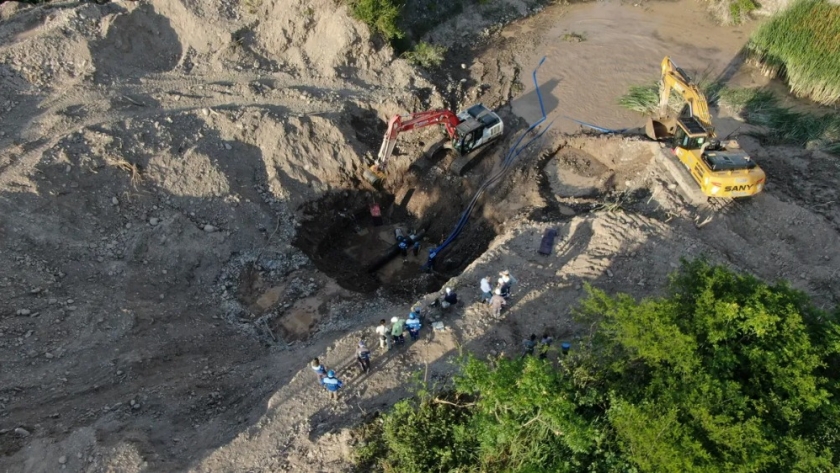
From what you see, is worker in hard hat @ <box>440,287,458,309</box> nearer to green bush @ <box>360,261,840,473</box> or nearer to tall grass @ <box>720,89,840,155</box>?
green bush @ <box>360,261,840,473</box>

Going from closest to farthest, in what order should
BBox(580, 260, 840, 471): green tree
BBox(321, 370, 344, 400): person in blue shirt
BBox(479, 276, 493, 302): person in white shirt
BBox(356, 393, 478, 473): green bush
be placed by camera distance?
BBox(580, 260, 840, 471): green tree < BBox(356, 393, 478, 473): green bush < BBox(321, 370, 344, 400): person in blue shirt < BBox(479, 276, 493, 302): person in white shirt

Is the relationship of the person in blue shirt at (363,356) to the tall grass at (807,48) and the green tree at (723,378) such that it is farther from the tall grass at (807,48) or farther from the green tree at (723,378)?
the tall grass at (807,48)

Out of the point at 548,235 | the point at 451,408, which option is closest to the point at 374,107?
the point at 548,235

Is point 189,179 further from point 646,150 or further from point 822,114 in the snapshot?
point 822,114

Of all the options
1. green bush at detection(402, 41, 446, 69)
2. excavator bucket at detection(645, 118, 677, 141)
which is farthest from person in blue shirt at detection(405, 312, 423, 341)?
green bush at detection(402, 41, 446, 69)

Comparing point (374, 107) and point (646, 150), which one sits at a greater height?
point (374, 107)

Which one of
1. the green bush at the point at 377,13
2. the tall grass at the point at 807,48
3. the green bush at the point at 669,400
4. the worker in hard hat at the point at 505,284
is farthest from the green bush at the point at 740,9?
the worker in hard hat at the point at 505,284
